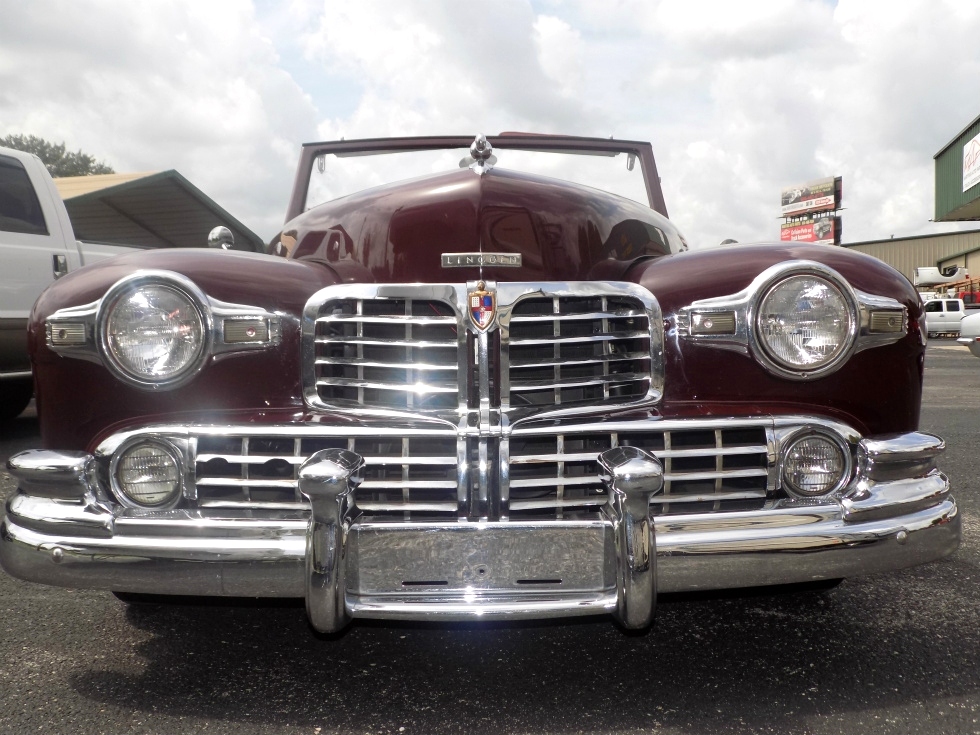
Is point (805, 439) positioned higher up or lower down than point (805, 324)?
lower down

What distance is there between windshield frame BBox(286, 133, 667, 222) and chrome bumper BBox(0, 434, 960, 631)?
1.95m

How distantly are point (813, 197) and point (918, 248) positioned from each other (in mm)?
14500

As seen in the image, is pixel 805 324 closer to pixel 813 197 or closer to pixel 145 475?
pixel 145 475

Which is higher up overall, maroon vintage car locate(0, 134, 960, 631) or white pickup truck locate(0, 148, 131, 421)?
white pickup truck locate(0, 148, 131, 421)

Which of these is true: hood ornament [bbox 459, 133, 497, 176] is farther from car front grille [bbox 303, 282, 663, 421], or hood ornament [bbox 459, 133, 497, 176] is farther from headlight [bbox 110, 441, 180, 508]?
headlight [bbox 110, 441, 180, 508]

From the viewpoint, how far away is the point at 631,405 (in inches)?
84.6

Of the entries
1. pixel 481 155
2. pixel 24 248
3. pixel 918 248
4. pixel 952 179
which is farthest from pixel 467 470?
pixel 918 248

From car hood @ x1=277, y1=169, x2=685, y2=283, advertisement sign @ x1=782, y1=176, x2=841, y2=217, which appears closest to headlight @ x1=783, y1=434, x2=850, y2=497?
car hood @ x1=277, y1=169, x2=685, y2=283

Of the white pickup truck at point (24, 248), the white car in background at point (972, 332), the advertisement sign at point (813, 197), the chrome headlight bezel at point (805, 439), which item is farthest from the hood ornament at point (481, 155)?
the advertisement sign at point (813, 197)

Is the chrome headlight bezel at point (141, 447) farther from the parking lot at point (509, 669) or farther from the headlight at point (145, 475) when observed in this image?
the parking lot at point (509, 669)

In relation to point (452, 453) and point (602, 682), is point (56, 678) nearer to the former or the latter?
point (452, 453)

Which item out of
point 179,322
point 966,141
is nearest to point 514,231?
point 179,322

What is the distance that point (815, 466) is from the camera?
2.10m

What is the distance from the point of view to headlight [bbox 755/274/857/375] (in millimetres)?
2121
